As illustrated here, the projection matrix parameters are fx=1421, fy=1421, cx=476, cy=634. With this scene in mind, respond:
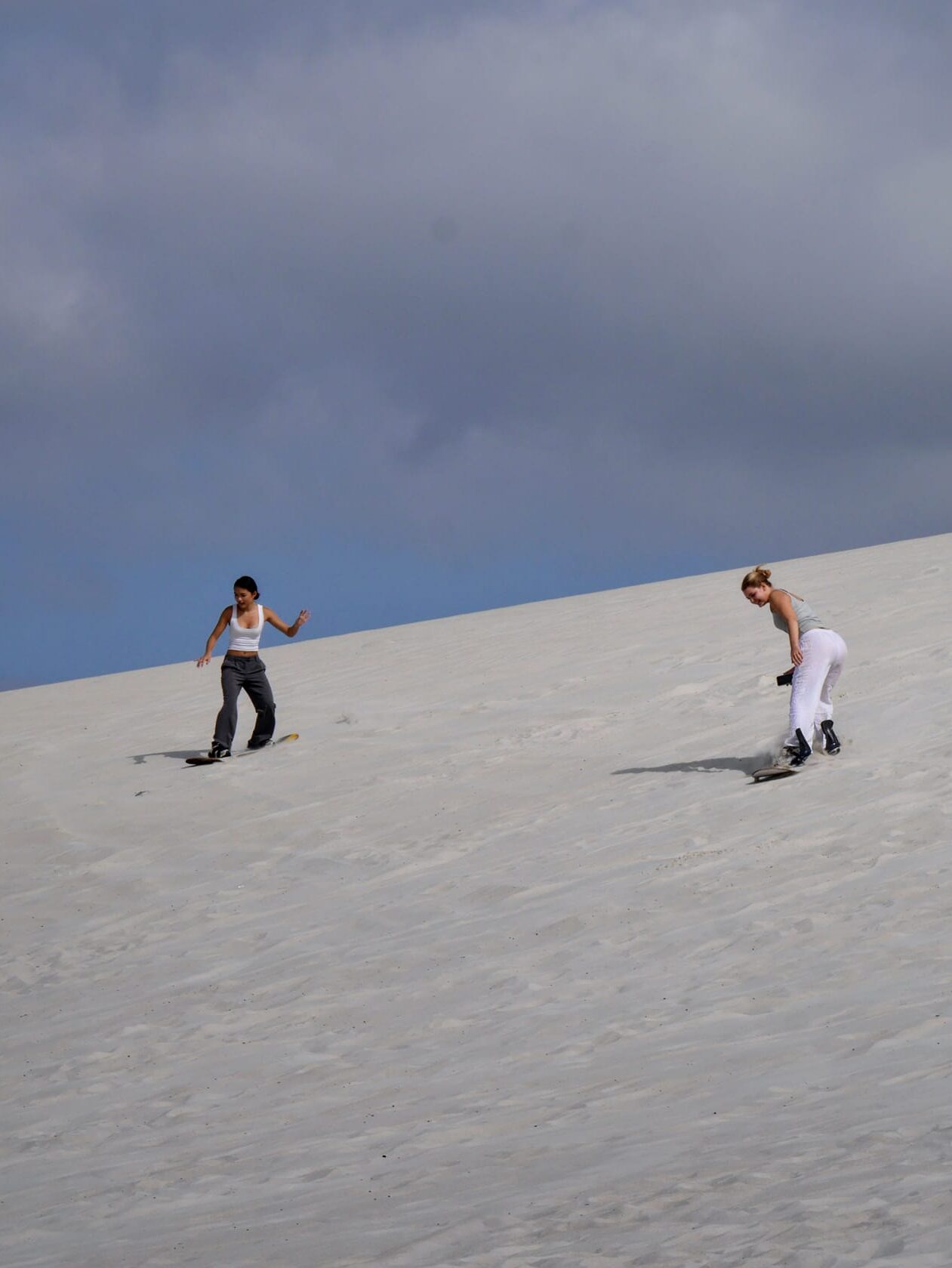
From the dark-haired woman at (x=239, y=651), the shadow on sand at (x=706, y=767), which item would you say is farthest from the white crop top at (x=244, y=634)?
the shadow on sand at (x=706, y=767)

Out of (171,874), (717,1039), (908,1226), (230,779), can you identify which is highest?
(230,779)

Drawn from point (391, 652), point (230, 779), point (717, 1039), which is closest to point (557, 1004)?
point (717, 1039)

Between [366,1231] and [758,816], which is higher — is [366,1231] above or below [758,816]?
below

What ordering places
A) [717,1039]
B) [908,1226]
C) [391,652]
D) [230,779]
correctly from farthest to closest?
[391,652] < [230,779] < [717,1039] < [908,1226]

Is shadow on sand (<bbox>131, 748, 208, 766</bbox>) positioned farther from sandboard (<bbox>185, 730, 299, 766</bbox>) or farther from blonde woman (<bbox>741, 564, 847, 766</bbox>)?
blonde woman (<bbox>741, 564, 847, 766</bbox>)

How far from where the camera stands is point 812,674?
8.56 m

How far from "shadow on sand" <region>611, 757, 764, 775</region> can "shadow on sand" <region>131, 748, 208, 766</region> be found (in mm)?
4456

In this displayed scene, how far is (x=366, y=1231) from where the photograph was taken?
3605mm

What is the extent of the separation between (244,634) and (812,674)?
496 centimetres

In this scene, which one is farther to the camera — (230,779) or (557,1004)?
(230,779)

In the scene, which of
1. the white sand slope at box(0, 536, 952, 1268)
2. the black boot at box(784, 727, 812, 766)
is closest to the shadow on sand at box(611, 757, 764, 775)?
the white sand slope at box(0, 536, 952, 1268)

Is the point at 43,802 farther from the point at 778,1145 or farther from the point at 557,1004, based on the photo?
the point at 778,1145

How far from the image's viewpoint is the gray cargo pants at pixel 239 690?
11.6 meters

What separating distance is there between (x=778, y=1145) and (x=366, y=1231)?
110 centimetres
